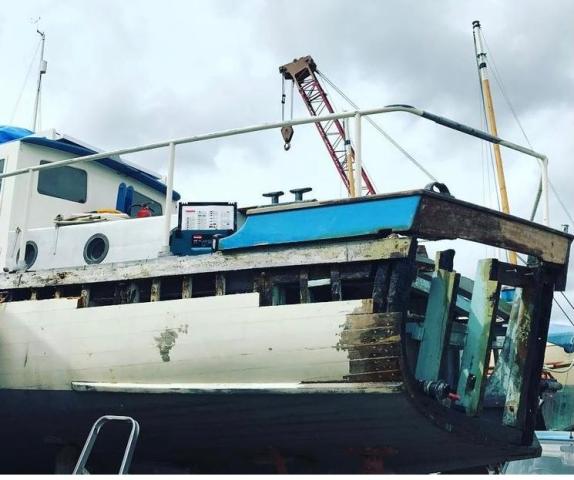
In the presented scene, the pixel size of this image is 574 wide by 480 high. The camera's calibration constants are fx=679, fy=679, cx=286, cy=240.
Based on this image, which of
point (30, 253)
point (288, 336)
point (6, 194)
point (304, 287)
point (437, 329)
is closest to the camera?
point (288, 336)

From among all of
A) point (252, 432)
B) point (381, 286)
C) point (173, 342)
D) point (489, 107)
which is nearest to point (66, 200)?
point (173, 342)

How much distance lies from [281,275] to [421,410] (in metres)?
1.34

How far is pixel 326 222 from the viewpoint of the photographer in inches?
192

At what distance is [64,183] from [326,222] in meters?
3.70

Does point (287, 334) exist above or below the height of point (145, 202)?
below

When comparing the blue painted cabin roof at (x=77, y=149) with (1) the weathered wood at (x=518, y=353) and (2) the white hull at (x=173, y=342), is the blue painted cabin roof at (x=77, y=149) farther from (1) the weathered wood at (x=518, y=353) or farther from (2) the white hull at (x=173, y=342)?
(1) the weathered wood at (x=518, y=353)

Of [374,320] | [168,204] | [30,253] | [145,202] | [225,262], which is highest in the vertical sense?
[145,202]

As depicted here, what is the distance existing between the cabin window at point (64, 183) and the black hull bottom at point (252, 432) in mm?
2367

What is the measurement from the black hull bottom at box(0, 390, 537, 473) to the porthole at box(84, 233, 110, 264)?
47.6 inches

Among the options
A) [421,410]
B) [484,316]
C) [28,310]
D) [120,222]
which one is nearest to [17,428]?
[28,310]

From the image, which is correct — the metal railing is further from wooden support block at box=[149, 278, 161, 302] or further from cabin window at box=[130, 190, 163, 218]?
cabin window at box=[130, 190, 163, 218]

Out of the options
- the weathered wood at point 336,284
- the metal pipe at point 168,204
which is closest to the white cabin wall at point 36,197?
the metal pipe at point 168,204

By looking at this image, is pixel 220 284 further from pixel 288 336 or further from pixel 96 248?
pixel 96 248

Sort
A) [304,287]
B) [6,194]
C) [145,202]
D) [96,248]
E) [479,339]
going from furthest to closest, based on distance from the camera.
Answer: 1. [145,202]
2. [6,194]
3. [96,248]
4. [479,339]
5. [304,287]
